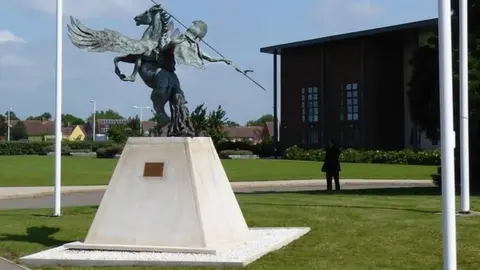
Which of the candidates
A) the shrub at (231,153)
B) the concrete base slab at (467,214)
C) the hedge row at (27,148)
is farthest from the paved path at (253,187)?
the hedge row at (27,148)

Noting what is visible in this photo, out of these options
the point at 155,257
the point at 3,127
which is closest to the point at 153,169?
the point at 155,257

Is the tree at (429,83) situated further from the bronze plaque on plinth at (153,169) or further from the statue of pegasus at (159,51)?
the bronze plaque on plinth at (153,169)

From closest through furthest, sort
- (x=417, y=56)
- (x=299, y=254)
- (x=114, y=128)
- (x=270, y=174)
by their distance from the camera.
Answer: (x=299, y=254) < (x=417, y=56) < (x=270, y=174) < (x=114, y=128)

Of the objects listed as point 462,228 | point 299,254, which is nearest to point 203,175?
point 299,254

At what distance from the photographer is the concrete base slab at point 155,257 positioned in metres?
9.71

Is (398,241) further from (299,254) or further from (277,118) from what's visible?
(277,118)

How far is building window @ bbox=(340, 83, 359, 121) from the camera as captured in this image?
2549 inches

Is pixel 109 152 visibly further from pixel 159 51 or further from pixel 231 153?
pixel 159 51

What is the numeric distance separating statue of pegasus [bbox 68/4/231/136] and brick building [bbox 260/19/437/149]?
49261 mm

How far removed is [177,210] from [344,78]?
56363 millimetres

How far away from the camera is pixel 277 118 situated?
73812 millimetres

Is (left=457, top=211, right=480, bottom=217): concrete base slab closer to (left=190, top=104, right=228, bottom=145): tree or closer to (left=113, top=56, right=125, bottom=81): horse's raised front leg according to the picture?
(left=113, top=56, right=125, bottom=81): horse's raised front leg

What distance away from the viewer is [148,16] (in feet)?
39.3

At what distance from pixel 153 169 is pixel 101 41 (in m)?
2.28
